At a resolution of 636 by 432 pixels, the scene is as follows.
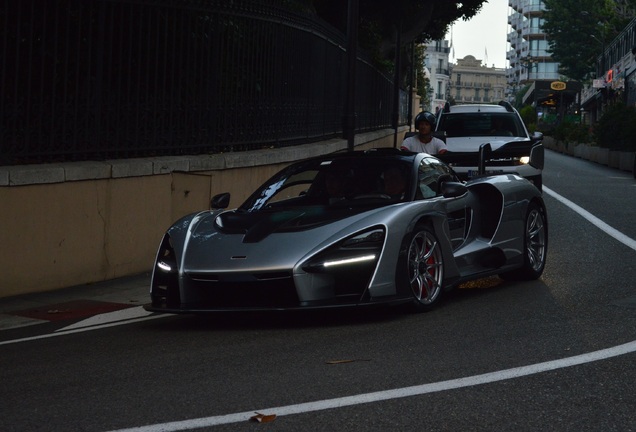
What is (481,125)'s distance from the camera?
72.7ft

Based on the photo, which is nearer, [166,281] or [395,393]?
[395,393]

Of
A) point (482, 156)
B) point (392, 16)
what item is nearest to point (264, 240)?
point (482, 156)

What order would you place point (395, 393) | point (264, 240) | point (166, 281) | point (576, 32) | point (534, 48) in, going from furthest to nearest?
point (534, 48)
point (576, 32)
point (166, 281)
point (264, 240)
point (395, 393)

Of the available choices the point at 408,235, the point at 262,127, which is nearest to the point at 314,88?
the point at 262,127

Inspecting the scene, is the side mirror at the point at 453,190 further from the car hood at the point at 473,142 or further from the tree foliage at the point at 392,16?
the tree foliage at the point at 392,16

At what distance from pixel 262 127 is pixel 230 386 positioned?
30.6 feet

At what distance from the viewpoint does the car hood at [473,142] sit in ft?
68.4

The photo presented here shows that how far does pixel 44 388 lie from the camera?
629 centimetres

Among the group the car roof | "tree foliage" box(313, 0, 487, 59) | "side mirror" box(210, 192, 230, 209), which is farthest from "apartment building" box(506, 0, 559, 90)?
"side mirror" box(210, 192, 230, 209)

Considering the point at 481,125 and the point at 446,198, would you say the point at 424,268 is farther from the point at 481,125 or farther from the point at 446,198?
the point at 481,125

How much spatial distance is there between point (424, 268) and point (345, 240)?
2.97 feet

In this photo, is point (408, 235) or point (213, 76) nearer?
point (408, 235)

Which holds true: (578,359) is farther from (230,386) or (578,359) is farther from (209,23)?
(209,23)

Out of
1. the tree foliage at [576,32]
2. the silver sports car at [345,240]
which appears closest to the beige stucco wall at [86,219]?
the silver sports car at [345,240]
